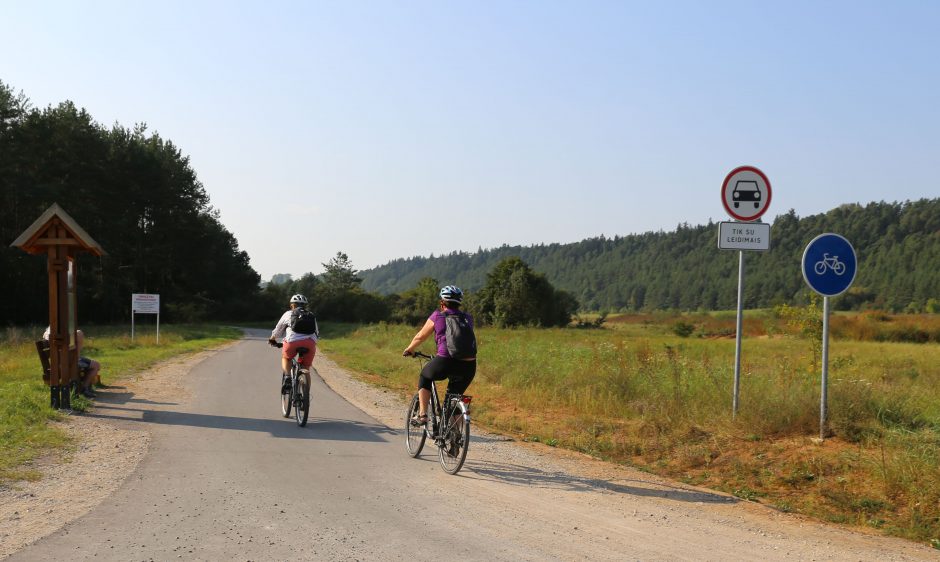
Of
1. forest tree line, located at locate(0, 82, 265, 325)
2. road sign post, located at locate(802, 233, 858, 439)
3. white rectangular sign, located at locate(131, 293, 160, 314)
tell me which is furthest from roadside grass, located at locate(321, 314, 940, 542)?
forest tree line, located at locate(0, 82, 265, 325)

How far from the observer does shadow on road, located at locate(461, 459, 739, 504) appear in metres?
7.34

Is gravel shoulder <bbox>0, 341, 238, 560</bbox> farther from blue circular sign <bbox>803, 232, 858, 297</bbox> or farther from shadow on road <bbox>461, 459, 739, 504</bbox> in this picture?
blue circular sign <bbox>803, 232, 858, 297</bbox>

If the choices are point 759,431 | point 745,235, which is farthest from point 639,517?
point 745,235

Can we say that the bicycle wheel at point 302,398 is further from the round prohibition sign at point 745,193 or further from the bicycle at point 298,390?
the round prohibition sign at point 745,193

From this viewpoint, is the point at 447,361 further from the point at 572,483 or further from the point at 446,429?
the point at 572,483

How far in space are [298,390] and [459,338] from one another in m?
4.16

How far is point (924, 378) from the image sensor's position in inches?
738

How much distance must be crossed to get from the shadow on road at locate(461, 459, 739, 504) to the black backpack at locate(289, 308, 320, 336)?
14.0 ft

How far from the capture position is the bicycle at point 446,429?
7.85 metres

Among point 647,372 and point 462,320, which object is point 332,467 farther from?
point 647,372

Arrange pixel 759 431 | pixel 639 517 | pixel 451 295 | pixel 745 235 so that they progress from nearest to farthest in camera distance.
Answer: pixel 639 517 → pixel 451 295 → pixel 759 431 → pixel 745 235

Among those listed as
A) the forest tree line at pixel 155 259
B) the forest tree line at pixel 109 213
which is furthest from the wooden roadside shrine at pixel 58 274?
the forest tree line at pixel 109 213

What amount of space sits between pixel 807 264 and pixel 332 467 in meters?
6.17

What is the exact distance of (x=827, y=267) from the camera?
29.7ft
